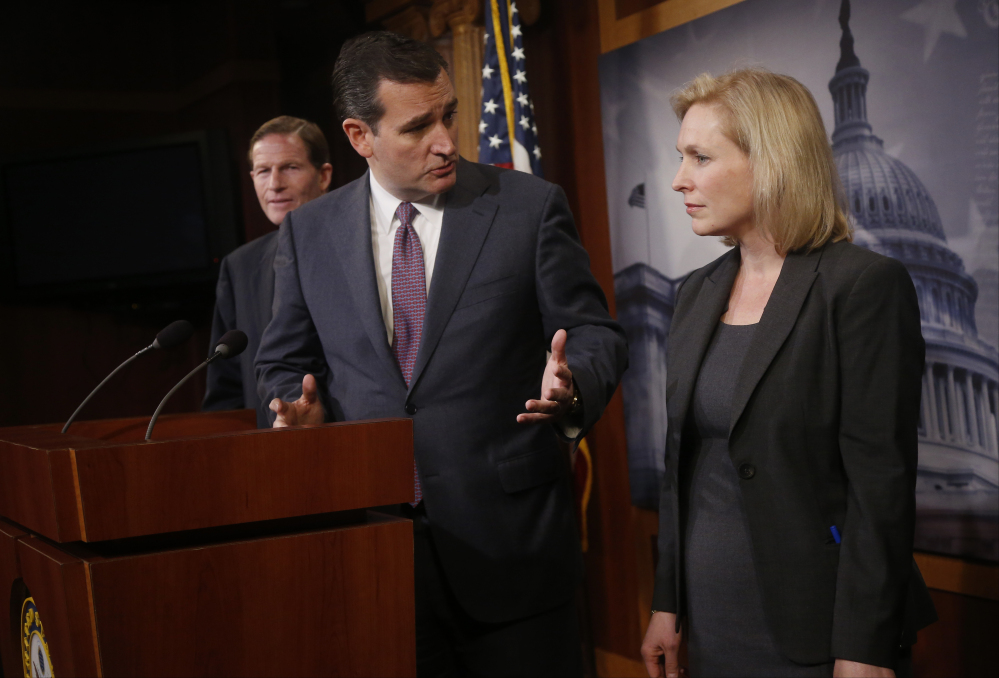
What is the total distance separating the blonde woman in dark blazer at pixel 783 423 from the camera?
4.82 ft

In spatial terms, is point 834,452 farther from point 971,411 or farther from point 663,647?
point 971,411

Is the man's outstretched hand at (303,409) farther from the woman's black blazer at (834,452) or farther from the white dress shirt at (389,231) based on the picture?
the woman's black blazer at (834,452)

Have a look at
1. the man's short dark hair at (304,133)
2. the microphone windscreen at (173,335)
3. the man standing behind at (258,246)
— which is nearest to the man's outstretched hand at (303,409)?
the microphone windscreen at (173,335)

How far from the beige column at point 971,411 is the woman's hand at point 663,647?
1.13 metres

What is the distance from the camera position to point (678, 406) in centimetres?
170

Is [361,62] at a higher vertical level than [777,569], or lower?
higher

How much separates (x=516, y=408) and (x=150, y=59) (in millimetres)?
4247

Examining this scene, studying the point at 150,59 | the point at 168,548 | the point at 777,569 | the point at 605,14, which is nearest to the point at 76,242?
the point at 150,59

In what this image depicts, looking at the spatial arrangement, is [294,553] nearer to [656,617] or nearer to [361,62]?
[656,617]

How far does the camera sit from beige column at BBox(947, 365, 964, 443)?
239 centimetres

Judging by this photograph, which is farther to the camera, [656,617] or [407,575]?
[656,617]

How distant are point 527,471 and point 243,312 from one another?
1.48m

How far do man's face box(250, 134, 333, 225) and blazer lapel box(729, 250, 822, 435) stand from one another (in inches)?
78.1

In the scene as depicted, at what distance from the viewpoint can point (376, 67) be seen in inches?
80.9
